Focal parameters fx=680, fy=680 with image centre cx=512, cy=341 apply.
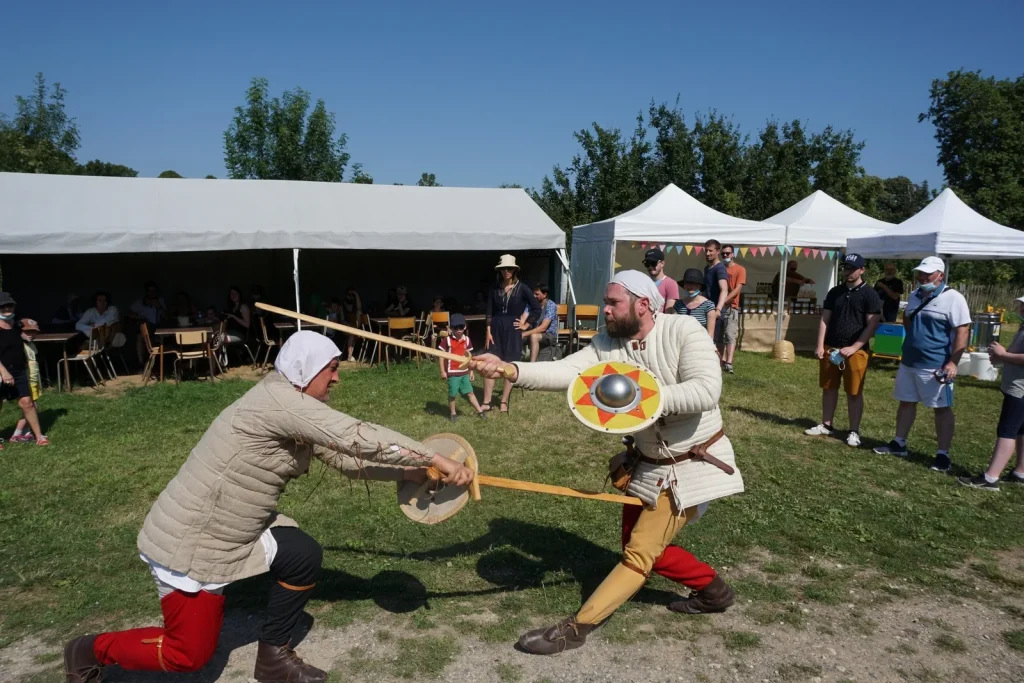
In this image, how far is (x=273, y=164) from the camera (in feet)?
93.8

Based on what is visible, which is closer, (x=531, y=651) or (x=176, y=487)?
(x=176, y=487)

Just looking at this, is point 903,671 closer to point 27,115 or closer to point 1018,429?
point 1018,429

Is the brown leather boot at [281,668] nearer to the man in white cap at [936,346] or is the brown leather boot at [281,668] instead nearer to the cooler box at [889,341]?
the man in white cap at [936,346]

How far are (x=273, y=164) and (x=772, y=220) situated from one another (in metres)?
21.5

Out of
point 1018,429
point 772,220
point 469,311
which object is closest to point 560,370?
point 1018,429

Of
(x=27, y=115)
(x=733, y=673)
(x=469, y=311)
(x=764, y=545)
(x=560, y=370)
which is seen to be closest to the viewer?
(x=733, y=673)

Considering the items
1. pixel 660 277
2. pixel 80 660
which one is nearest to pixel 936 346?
pixel 660 277

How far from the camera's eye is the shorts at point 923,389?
586 cm

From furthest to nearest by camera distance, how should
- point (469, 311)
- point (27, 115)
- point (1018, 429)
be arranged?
1. point (27, 115)
2. point (469, 311)
3. point (1018, 429)

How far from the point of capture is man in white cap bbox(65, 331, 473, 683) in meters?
2.64

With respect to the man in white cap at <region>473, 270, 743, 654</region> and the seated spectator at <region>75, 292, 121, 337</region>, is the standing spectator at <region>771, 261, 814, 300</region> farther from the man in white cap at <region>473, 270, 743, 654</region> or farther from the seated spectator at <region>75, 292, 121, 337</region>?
the seated spectator at <region>75, 292, 121, 337</region>

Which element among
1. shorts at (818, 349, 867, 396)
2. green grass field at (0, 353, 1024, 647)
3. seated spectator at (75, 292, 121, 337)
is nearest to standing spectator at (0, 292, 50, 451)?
green grass field at (0, 353, 1024, 647)

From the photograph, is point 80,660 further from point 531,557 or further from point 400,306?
point 400,306

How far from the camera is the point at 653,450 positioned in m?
3.25
